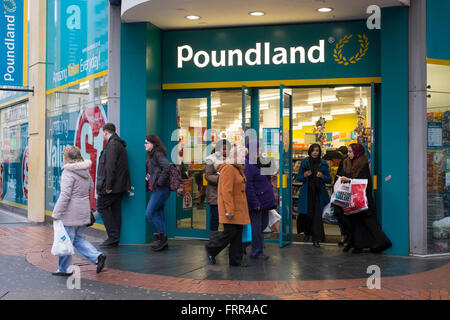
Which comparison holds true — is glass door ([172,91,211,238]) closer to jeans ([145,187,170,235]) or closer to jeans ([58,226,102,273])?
jeans ([145,187,170,235])

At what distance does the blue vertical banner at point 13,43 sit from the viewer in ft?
39.9

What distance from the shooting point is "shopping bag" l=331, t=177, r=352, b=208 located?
28.4 feet

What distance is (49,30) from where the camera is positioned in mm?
12539

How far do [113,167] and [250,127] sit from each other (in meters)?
2.64

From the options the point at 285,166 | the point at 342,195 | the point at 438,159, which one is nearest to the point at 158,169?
the point at 285,166

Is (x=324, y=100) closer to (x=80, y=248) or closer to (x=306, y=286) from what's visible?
(x=306, y=286)

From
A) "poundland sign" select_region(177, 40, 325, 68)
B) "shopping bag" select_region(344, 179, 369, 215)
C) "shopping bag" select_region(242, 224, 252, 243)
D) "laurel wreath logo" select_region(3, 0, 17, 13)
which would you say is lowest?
"shopping bag" select_region(242, 224, 252, 243)

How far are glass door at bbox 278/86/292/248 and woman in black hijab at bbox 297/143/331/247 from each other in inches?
10.3

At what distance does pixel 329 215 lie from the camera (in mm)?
9820

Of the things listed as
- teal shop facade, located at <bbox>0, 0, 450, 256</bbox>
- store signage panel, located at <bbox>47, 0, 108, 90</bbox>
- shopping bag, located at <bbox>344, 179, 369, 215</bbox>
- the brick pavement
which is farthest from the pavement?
store signage panel, located at <bbox>47, 0, 108, 90</bbox>

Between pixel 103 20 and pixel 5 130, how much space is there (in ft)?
24.0
